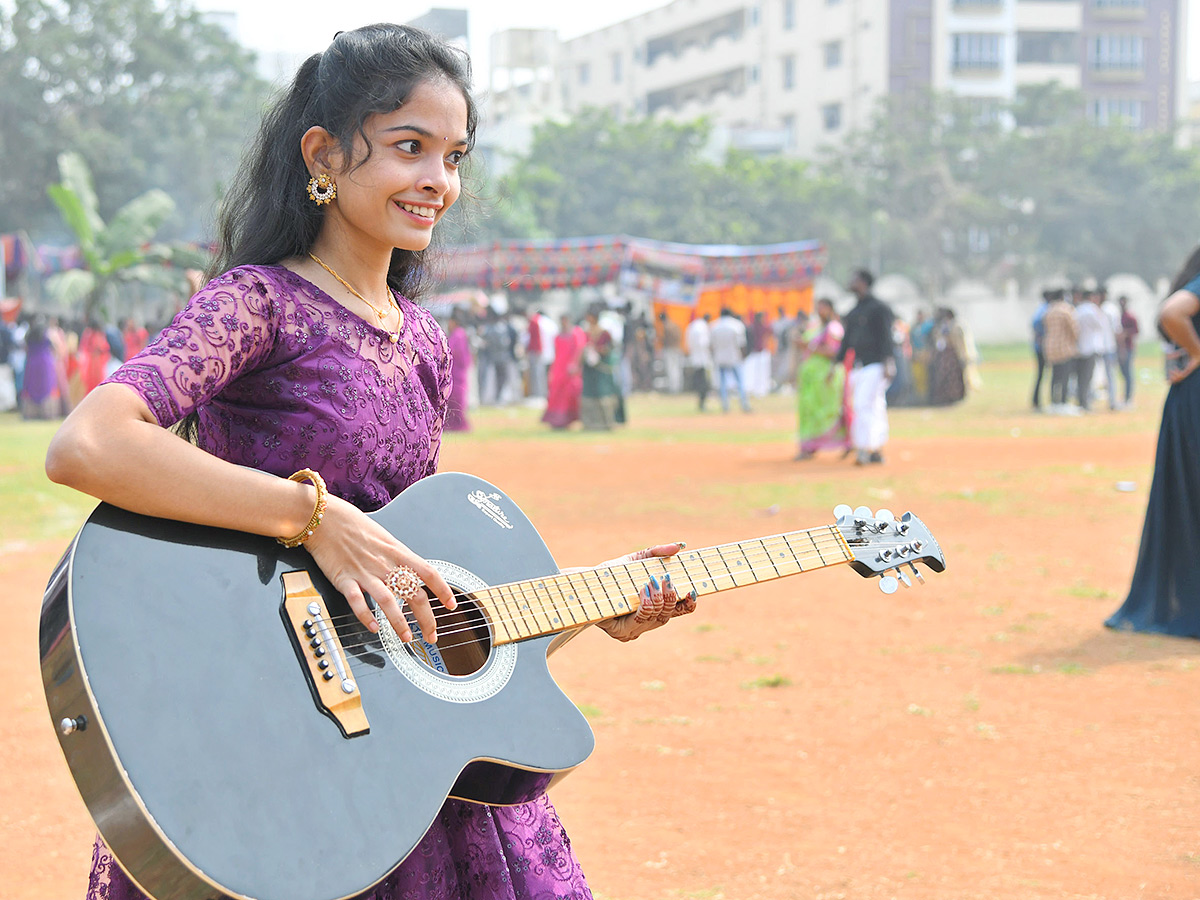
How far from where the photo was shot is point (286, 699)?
5.45 feet

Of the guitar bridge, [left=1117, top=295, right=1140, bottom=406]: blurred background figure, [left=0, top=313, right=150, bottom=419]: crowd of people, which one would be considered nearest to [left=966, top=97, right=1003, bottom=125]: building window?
[left=1117, top=295, right=1140, bottom=406]: blurred background figure

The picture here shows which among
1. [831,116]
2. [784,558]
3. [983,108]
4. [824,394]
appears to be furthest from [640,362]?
[831,116]

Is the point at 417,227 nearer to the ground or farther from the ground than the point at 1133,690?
farther from the ground

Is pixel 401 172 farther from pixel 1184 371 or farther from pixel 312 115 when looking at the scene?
pixel 1184 371

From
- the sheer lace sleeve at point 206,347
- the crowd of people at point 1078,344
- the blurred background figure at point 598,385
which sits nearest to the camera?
the sheer lace sleeve at point 206,347

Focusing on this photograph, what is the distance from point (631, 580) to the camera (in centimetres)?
216

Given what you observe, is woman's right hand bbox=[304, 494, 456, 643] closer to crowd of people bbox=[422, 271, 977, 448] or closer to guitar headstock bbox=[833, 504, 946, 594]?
guitar headstock bbox=[833, 504, 946, 594]

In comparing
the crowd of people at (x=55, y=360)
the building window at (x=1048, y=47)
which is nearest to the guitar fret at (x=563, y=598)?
the crowd of people at (x=55, y=360)

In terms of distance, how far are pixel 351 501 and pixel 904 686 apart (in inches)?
149

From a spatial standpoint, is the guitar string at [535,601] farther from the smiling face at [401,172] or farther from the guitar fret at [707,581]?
the smiling face at [401,172]

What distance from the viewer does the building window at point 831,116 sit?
56219 millimetres

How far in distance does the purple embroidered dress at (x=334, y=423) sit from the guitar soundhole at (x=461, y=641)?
22 centimetres

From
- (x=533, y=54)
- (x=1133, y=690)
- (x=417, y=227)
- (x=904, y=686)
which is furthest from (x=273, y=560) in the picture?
(x=533, y=54)

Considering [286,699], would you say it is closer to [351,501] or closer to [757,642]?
[351,501]
